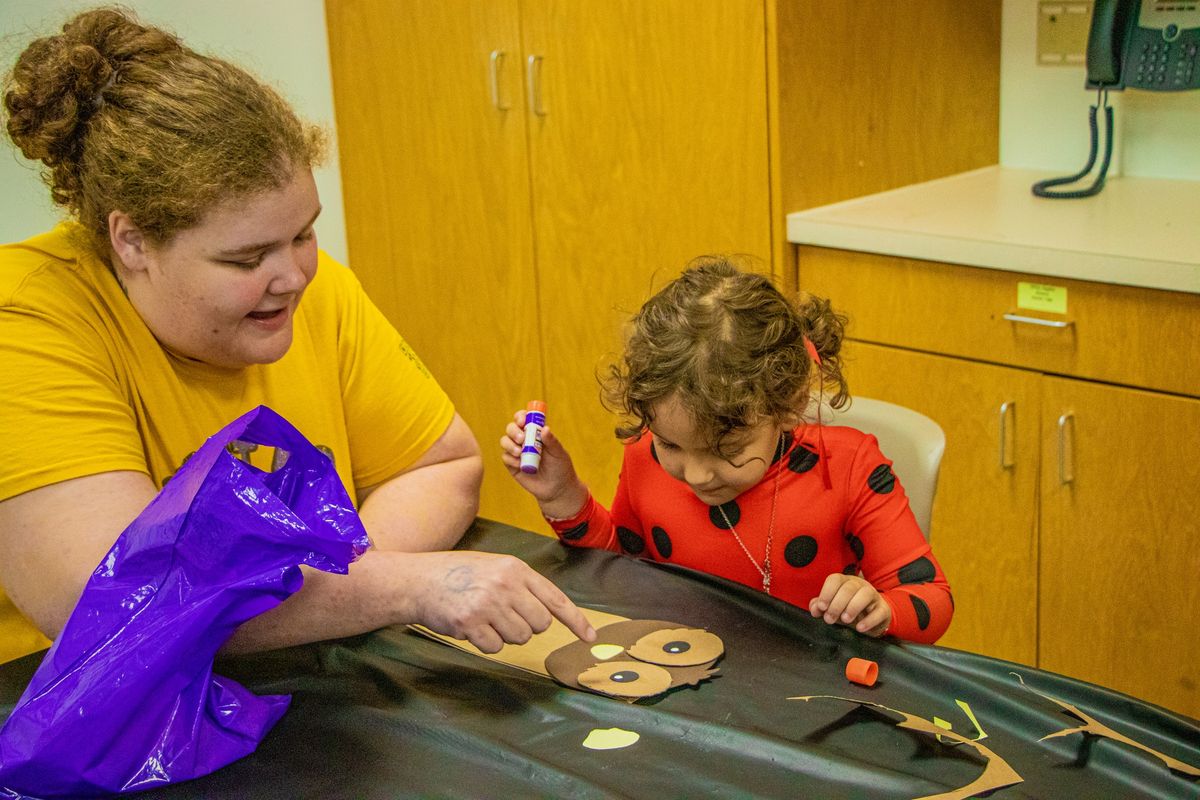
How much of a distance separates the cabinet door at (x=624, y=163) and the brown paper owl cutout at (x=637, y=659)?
122cm

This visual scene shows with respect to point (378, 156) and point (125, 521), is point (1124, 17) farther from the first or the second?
point (125, 521)

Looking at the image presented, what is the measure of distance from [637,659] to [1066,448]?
1200mm

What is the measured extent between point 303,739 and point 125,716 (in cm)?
14

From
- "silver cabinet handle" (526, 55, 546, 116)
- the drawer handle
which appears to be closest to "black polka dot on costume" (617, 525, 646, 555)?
the drawer handle

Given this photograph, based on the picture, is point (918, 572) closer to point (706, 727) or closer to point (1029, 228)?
point (706, 727)

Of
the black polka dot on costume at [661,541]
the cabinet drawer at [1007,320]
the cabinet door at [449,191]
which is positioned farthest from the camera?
the cabinet door at [449,191]

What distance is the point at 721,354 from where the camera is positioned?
4.39ft

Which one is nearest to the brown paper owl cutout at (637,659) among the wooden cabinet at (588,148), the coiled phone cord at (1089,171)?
the wooden cabinet at (588,148)

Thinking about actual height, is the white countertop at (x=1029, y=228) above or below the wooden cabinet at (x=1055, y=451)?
above

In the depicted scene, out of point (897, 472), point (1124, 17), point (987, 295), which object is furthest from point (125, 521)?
point (1124, 17)

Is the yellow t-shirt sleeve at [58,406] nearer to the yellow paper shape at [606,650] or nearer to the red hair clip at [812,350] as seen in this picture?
the yellow paper shape at [606,650]

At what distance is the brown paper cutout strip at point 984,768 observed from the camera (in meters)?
0.92

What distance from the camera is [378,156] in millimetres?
3117

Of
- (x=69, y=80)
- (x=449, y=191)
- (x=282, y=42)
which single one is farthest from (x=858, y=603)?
(x=282, y=42)
